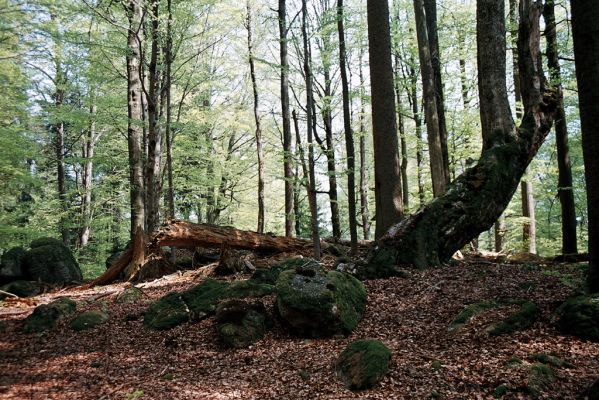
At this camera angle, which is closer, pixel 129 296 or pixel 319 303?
pixel 319 303

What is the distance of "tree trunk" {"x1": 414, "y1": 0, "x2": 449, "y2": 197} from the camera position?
11.0 metres

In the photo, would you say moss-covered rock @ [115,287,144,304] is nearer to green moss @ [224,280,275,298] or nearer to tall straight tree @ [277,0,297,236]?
green moss @ [224,280,275,298]

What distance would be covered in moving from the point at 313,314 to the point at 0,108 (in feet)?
57.0

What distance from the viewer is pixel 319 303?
5762 millimetres

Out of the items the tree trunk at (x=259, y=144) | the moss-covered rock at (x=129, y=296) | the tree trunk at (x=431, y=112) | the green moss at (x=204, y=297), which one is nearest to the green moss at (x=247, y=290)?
the green moss at (x=204, y=297)

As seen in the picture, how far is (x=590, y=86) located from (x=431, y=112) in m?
7.12

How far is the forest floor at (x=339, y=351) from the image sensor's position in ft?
13.1

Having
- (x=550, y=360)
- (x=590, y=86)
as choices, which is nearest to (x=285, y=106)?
(x=590, y=86)

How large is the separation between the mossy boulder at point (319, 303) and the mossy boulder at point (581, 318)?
2.68 meters

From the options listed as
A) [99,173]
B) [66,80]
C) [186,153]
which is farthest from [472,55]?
[99,173]

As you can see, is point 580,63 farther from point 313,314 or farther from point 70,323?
point 70,323

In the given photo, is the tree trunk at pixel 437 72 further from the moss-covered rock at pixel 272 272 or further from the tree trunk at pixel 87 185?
the tree trunk at pixel 87 185

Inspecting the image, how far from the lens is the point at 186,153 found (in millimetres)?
18938

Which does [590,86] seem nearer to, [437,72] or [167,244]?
[437,72]
